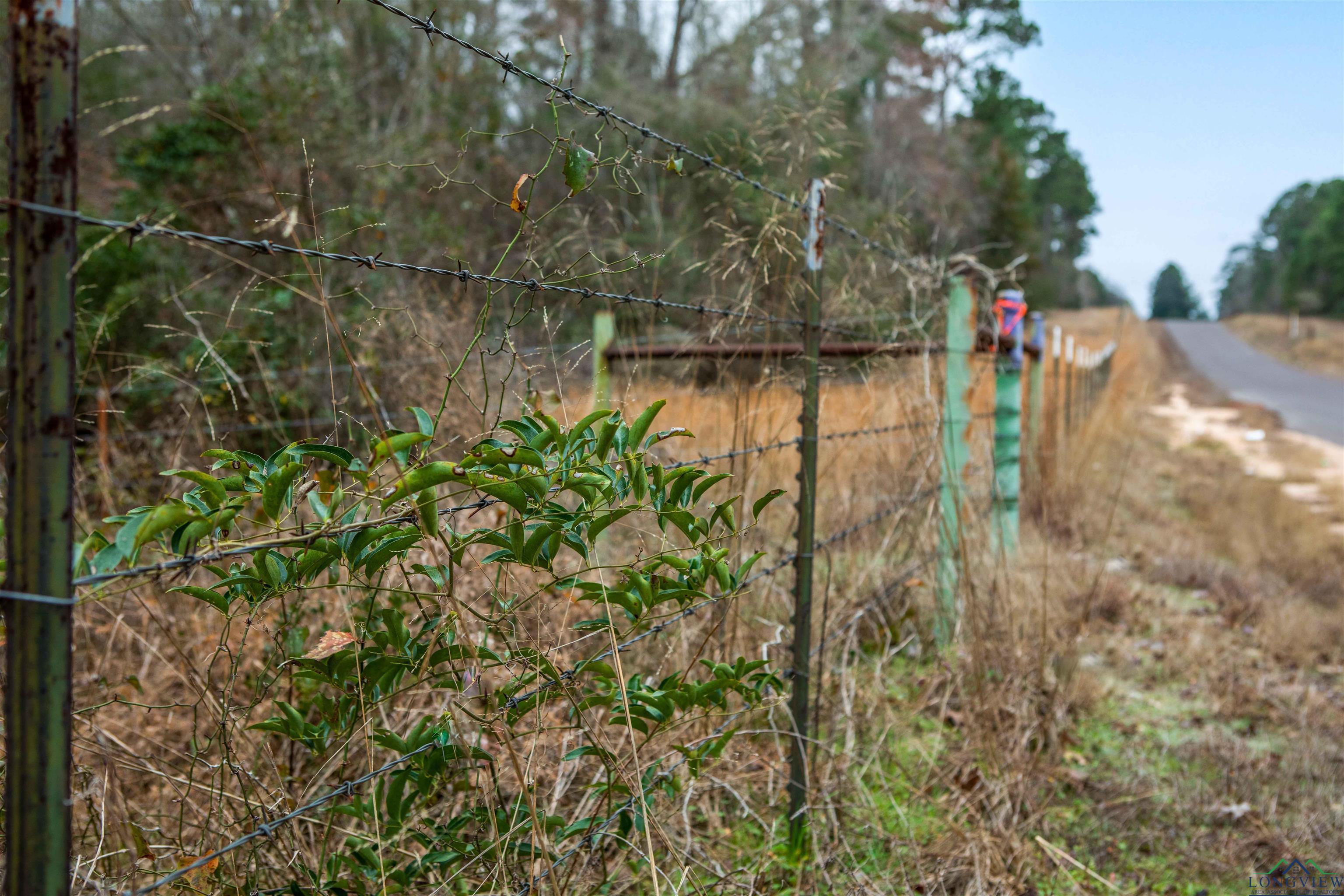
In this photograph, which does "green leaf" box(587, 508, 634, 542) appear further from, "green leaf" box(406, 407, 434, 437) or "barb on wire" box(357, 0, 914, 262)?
"barb on wire" box(357, 0, 914, 262)

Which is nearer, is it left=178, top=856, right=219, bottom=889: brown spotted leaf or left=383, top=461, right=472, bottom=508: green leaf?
left=383, top=461, right=472, bottom=508: green leaf

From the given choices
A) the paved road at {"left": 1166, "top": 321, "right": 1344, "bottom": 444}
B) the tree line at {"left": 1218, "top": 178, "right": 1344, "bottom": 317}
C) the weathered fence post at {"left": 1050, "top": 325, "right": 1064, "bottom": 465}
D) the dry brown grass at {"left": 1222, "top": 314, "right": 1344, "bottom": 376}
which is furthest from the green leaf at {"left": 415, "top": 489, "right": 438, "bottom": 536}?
the tree line at {"left": 1218, "top": 178, "right": 1344, "bottom": 317}

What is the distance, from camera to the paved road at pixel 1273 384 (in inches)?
614

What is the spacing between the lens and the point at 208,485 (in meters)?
0.96

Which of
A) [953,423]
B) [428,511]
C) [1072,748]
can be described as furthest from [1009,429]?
[428,511]

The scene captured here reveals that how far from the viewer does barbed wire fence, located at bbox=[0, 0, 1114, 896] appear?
838 millimetres

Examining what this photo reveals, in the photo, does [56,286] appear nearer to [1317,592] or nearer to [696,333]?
[696,333]

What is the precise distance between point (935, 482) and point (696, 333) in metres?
1.33

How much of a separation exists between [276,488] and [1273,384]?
28542 mm

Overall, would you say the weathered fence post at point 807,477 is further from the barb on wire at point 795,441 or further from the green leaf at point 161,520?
the green leaf at point 161,520

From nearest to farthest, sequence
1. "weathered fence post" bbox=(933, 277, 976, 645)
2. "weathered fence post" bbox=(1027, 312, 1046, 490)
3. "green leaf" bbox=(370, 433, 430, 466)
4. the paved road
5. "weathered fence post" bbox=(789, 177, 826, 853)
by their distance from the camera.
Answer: "green leaf" bbox=(370, 433, 430, 466)
"weathered fence post" bbox=(789, 177, 826, 853)
"weathered fence post" bbox=(933, 277, 976, 645)
"weathered fence post" bbox=(1027, 312, 1046, 490)
the paved road

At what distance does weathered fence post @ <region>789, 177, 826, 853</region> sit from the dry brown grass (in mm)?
30253

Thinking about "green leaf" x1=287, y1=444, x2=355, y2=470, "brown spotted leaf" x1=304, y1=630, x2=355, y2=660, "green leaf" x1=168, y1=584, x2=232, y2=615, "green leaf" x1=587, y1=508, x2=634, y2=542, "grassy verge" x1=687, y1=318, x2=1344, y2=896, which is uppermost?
"green leaf" x1=287, y1=444, x2=355, y2=470

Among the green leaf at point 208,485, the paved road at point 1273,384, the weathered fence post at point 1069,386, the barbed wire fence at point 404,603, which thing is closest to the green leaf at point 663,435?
the barbed wire fence at point 404,603
